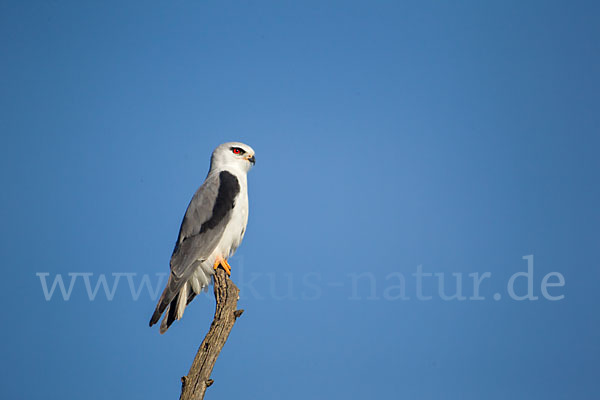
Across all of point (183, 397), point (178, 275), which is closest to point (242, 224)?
point (178, 275)

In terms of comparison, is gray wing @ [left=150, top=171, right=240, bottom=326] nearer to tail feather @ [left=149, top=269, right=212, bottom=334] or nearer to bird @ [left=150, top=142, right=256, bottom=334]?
bird @ [left=150, top=142, right=256, bottom=334]

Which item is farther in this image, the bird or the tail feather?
the bird

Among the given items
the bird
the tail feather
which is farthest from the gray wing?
the tail feather

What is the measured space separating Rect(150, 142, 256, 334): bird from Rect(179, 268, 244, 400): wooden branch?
83cm

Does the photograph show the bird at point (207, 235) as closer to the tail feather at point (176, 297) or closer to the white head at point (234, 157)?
the tail feather at point (176, 297)

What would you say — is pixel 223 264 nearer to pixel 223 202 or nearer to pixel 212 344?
pixel 223 202

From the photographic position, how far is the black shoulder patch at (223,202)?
6445 mm

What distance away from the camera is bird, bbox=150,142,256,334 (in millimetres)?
6176

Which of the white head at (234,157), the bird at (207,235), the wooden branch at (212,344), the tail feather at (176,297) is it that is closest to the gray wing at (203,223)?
the bird at (207,235)

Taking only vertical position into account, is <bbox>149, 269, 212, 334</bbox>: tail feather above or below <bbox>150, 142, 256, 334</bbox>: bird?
below

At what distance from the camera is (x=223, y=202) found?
6.48 meters

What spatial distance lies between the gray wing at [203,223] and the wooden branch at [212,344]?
2.90ft

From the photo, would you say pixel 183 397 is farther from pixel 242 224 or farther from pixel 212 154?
pixel 212 154

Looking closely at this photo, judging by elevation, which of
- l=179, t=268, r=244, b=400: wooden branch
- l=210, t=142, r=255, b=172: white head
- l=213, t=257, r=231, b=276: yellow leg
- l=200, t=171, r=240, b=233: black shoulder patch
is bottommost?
l=179, t=268, r=244, b=400: wooden branch
